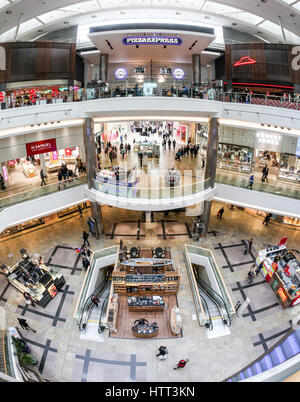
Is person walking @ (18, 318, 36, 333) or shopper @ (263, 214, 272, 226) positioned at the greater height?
shopper @ (263, 214, 272, 226)

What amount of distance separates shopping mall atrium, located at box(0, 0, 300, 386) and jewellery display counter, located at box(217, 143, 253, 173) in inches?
4.9

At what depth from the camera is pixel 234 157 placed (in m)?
20.5

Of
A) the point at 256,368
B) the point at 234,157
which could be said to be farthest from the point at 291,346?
the point at 234,157

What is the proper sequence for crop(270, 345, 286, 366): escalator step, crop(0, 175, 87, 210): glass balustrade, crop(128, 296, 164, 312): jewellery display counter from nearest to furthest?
crop(270, 345, 286, 366): escalator step → crop(128, 296, 164, 312): jewellery display counter → crop(0, 175, 87, 210): glass balustrade

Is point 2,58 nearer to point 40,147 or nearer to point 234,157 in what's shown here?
point 40,147

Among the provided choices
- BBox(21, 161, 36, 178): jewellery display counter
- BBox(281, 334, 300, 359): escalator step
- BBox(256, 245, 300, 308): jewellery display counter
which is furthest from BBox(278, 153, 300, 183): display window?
BBox(21, 161, 36, 178): jewellery display counter

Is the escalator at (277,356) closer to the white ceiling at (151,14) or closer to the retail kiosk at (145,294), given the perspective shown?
the retail kiosk at (145,294)

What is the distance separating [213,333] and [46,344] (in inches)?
305

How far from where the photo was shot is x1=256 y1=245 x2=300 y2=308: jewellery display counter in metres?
12.9

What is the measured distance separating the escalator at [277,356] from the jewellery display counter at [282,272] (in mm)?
3055

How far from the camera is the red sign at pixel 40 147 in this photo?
17464mm

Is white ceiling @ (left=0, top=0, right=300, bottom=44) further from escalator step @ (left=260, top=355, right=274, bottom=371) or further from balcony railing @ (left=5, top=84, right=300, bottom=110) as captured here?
escalator step @ (left=260, top=355, right=274, bottom=371)

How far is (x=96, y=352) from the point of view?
11.3 metres
